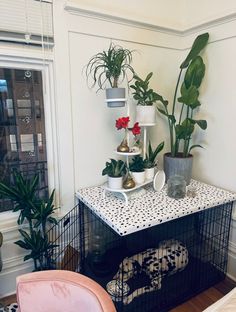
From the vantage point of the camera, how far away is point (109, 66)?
5.24 ft

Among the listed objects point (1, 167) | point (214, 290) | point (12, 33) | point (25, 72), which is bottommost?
point (214, 290)

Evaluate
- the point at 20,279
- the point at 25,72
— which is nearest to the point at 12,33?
the point at 25,72

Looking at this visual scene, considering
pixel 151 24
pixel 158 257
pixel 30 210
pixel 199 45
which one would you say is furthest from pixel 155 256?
pixel 151 24

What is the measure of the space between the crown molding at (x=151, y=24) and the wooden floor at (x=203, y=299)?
1993 mm

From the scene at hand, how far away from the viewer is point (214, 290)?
1.83 metres

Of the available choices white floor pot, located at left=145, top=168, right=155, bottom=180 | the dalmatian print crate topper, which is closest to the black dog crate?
the dalmatian print crate topper

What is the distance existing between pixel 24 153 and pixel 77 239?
2.67 ft

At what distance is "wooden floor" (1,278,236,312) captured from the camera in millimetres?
1672

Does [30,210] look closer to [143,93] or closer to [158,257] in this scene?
[158,257]

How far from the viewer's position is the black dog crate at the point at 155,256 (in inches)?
66.1

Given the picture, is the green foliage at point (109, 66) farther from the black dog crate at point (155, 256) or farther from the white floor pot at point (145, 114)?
the black dog crate at point (155, 256)

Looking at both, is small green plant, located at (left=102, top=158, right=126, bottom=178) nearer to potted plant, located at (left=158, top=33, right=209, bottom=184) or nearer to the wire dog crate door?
the wire dog crate door

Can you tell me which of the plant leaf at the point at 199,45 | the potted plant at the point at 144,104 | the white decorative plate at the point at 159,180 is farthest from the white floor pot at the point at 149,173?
the plant leaf at the point at 199,45

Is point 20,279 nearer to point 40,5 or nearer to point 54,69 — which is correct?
point 54,69
